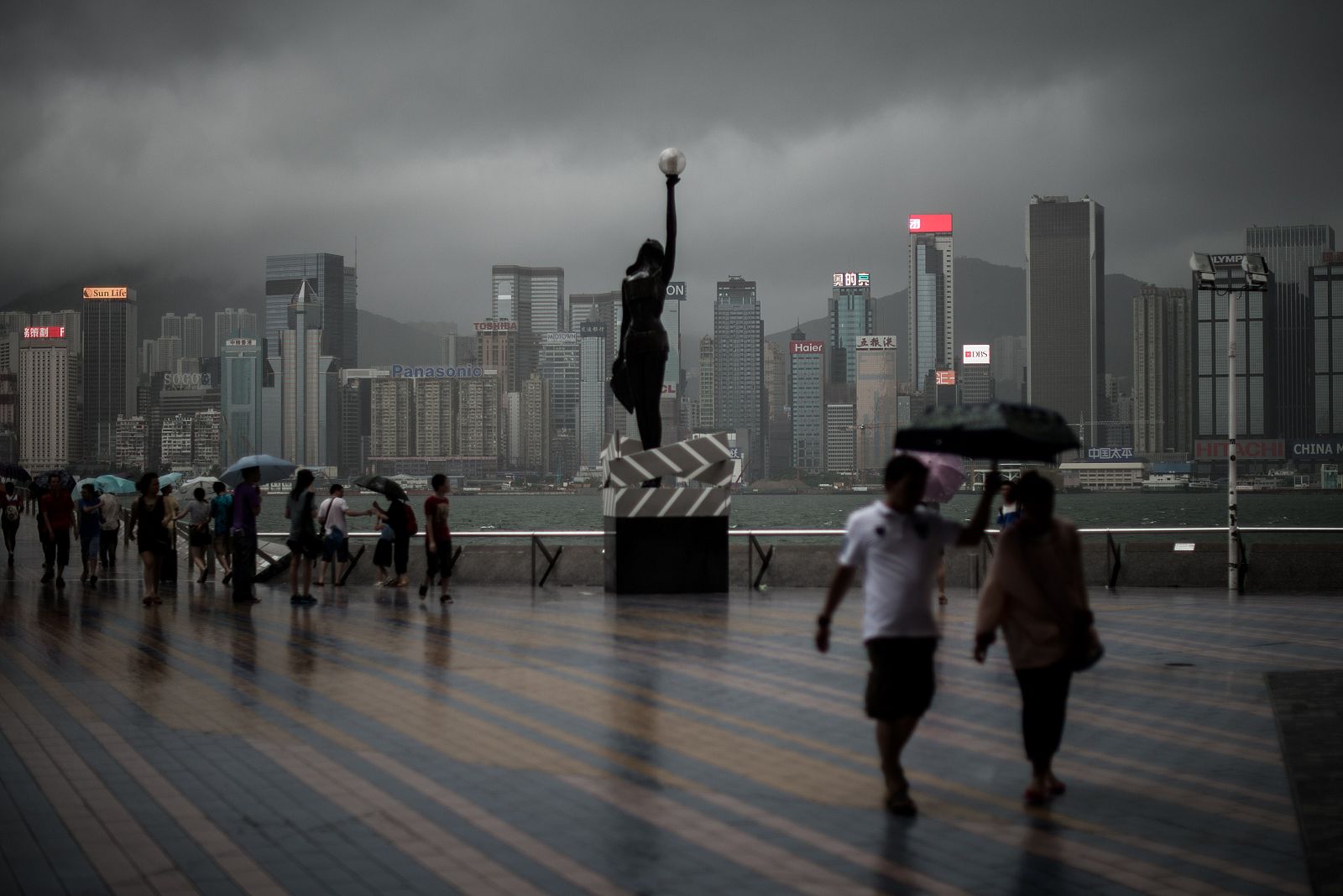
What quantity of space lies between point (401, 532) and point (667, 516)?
3.99 metres

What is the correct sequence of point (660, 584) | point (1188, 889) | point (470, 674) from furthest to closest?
point (660, 584) → point (470, 674) → point (1188, 889)

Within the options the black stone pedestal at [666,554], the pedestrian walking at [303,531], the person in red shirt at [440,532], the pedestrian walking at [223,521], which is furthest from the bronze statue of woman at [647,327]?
the pedestrian walking at [223,521]

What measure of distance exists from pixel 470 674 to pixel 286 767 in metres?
3.36

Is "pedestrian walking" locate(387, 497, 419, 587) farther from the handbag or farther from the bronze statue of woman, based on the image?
the handbag

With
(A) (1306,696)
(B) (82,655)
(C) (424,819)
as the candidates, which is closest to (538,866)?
(C) (424,819)

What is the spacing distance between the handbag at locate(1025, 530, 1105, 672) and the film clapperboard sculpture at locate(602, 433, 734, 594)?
10.7m

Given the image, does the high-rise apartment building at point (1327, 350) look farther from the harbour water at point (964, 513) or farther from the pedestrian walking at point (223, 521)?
the pedestrian walking at point (223, 521)

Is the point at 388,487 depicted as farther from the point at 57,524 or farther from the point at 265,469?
the point at 57,524

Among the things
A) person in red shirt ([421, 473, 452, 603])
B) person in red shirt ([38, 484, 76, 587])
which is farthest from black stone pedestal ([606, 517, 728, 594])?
person in red shirt ([38, 484, 76, 587])

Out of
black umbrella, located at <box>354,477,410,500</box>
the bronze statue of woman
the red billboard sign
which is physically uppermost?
the bronze statue of woman

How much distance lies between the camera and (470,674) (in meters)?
10.8

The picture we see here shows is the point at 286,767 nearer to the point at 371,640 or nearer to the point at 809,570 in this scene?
the point at 371,640

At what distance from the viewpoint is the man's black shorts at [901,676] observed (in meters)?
6.55

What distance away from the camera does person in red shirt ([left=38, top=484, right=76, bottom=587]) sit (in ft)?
69.7
